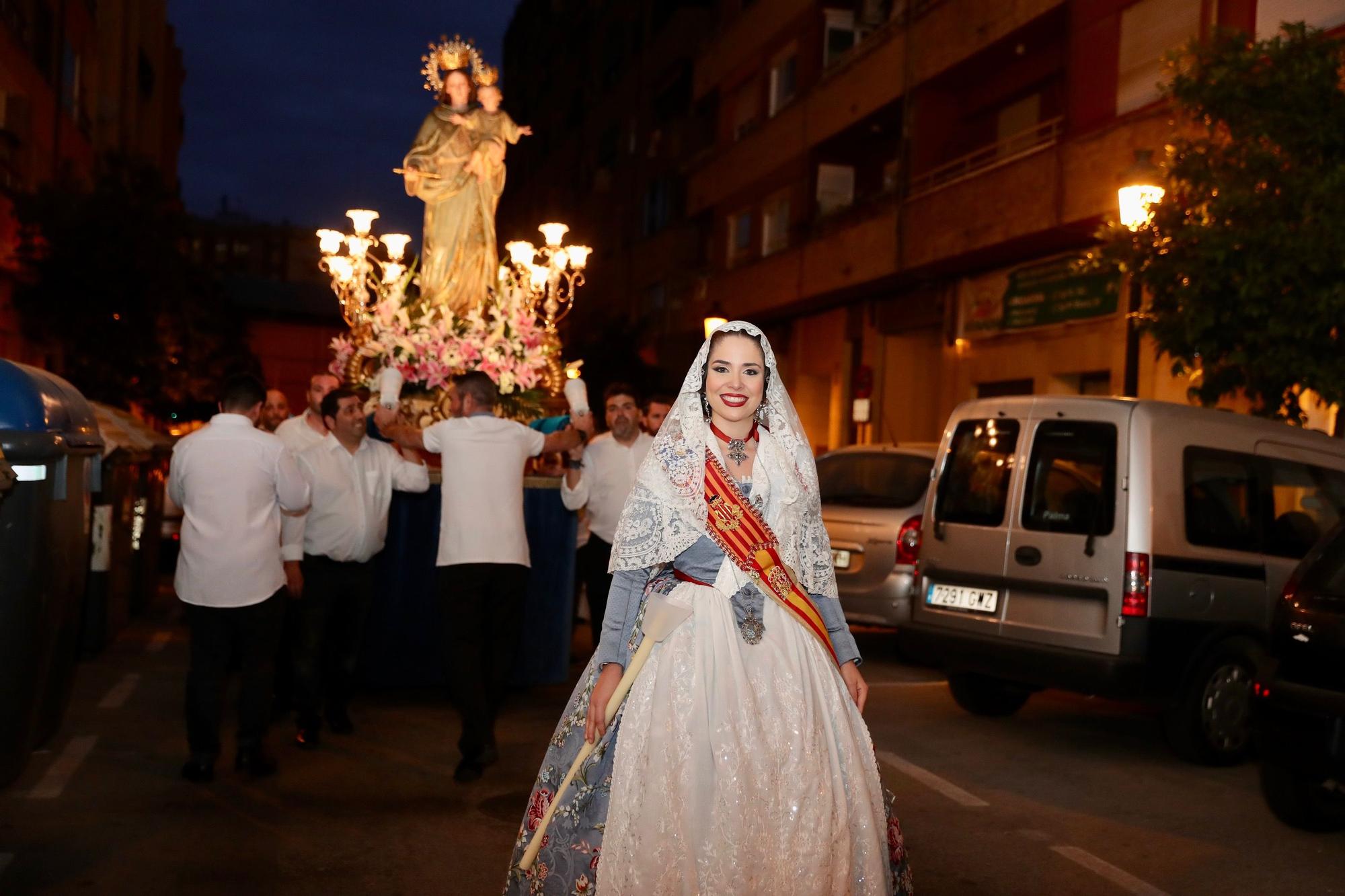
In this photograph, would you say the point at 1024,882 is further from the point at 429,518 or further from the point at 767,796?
the point at 429,518

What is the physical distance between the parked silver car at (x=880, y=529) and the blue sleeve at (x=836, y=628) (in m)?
6.14

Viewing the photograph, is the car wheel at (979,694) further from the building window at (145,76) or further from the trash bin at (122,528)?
the building window at (145,76)

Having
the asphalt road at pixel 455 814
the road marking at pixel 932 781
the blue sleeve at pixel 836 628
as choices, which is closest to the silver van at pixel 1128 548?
the asphalt road at pixel 455 814

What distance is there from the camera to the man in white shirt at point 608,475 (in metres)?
9.60

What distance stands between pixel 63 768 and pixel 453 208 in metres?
6.09

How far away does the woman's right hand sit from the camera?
A: 13.6 feet

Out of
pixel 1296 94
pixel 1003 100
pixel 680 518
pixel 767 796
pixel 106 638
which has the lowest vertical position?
pixel 106 638

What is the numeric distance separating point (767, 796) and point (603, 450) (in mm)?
5907

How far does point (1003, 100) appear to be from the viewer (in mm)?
21438

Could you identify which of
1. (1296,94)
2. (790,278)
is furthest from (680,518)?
(790,278)

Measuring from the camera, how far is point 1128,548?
789 centimetres

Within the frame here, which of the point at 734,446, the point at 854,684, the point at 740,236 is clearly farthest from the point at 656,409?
the point at 740,236

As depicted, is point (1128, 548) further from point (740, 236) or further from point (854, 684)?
point (740, 236)

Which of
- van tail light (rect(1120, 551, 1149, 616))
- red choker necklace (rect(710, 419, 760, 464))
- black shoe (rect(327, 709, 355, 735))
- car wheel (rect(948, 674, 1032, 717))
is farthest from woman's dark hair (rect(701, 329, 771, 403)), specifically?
car wheel (rect(948, 674, 1032, 717))
